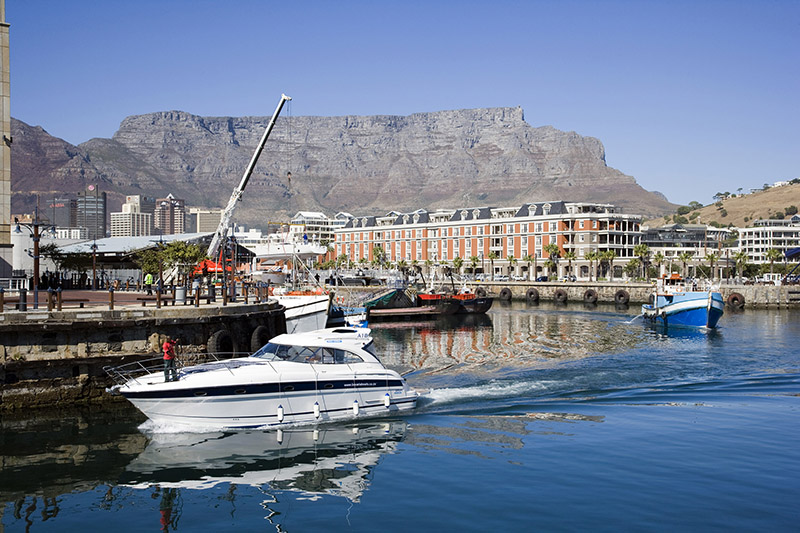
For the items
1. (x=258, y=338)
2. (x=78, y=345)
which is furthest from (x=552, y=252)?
(x=78, y=345)

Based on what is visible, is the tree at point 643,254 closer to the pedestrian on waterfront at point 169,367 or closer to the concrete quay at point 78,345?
the concrete quay at point 78,345

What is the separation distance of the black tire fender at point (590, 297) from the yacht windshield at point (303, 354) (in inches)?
3485

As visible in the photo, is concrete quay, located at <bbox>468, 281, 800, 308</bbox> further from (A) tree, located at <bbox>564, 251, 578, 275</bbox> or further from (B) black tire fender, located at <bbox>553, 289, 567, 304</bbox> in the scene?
(A) tree, located at <bbox>564, 251, 578, 275</bbox>

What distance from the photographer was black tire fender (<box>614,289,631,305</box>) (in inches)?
4219

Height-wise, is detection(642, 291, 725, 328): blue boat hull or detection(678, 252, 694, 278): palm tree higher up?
detection(678, 252, 694, 278): palm tree

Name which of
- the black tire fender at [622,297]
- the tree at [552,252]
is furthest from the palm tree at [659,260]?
Answer: the black tire fender at [622,297]

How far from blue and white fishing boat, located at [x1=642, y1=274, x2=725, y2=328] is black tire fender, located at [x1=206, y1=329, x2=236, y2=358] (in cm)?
4622

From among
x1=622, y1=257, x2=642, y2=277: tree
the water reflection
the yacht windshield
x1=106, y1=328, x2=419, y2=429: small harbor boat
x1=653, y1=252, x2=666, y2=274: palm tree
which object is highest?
x1=653, y1=252, x2=666, y2=274: palm tree

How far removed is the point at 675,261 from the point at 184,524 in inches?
6786

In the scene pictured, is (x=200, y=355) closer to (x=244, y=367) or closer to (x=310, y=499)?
(x=244, y=367)

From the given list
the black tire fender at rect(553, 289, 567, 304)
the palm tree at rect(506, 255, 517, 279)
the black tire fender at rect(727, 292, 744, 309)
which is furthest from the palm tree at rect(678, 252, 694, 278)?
the palm tree at rect(506, 255, 517, 279)

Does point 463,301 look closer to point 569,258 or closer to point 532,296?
point 532,296

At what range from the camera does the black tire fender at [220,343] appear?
30.5 m

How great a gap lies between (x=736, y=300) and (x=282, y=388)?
89.3m
